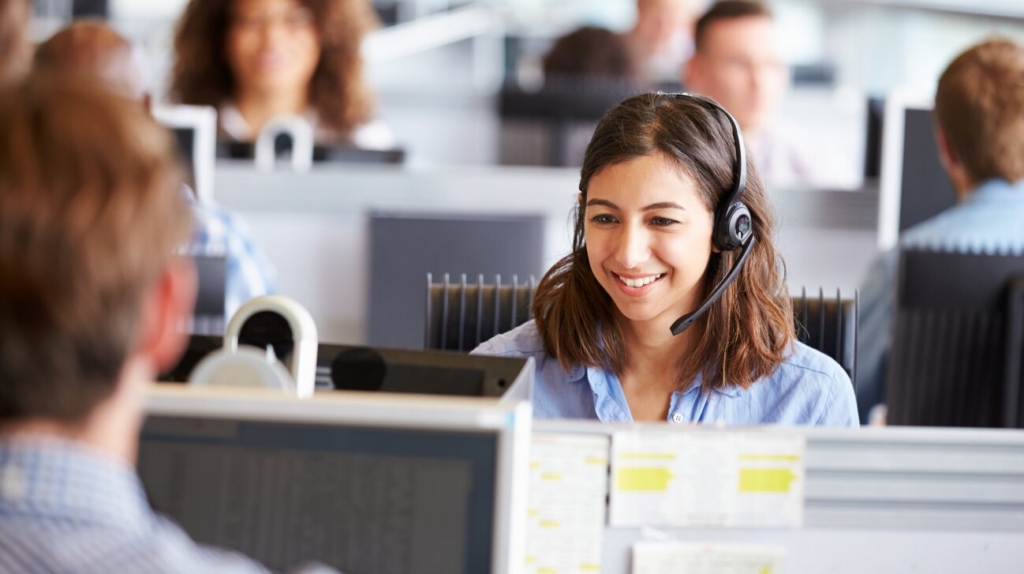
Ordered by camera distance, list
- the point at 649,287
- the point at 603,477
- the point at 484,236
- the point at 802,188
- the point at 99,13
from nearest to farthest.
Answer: the point at 603,477, the point at 649,287, the point at 484,236, the point at 802,188, the point at 99,13

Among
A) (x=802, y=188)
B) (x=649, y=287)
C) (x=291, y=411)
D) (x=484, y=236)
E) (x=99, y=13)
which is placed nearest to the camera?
(x=291, y=411)

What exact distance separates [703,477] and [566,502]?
11cm

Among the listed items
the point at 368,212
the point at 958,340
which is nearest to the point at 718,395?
the point at 958,340

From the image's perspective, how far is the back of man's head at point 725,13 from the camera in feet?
10.6

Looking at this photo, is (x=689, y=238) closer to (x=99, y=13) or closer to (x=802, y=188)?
(x=802, y=188)

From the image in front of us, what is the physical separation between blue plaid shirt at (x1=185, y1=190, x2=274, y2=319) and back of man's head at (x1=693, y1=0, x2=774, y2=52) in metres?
1.51

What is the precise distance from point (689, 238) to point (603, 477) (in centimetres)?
57

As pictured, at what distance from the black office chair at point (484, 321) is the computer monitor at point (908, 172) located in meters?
1.18

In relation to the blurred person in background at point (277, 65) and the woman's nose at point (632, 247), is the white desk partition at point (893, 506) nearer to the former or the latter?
the woman's nose at point (632, 247)

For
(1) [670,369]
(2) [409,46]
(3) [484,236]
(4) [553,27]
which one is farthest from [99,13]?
(1) [670,369]

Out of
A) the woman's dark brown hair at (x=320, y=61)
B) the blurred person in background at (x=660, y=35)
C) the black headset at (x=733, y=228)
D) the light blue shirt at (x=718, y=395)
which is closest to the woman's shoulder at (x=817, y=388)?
the light blue shirt at (x=718, y=395)

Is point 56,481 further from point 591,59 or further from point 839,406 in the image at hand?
point 591,59

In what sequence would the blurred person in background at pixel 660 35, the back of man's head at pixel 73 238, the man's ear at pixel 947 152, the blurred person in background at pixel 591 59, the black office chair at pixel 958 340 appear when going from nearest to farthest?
the back of man's head at pixel 73 238 < the black office chair at pixel 958 340 < the man's ear at pixel 947 152 < the blurred person in background at pixel 591 59 < the blurred person in background at pixel 660 35

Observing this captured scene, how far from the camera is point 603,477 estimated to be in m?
0.97
